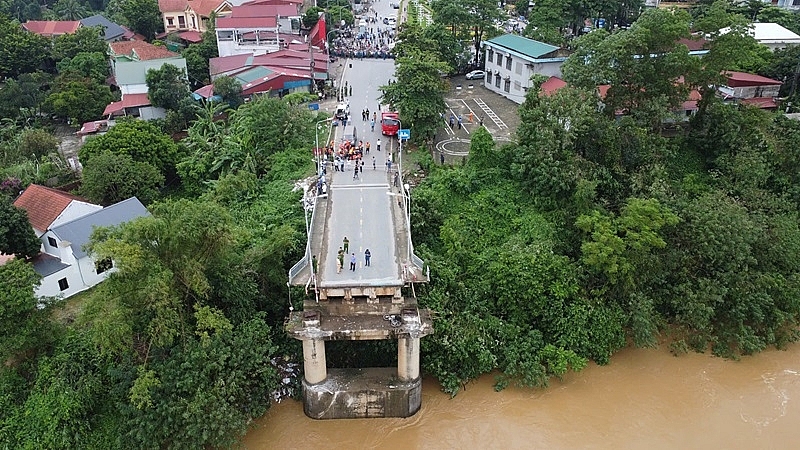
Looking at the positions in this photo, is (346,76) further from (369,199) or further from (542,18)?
(369,199)

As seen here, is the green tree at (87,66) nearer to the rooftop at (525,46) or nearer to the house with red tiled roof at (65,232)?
the house with red tiled roof at (65,232)

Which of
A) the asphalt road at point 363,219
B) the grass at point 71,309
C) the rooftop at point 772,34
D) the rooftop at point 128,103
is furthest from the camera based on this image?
the rooftop at point 772,34

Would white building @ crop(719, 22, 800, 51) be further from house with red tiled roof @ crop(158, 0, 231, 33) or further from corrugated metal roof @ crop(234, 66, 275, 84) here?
house with red tiled roof @ crop(158, 0, 231, 33)

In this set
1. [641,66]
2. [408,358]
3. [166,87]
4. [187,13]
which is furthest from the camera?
[187,13]

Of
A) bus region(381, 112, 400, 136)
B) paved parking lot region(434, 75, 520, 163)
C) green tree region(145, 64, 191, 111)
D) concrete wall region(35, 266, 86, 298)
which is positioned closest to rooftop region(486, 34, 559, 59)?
paved parking lot region(434, 75, 520, 163)

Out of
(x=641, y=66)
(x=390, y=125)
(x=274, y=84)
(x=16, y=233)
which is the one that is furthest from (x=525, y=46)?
(x=16, y=233)

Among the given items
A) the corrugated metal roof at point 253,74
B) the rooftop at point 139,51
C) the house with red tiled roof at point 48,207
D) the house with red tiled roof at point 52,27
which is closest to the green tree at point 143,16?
the house with red tiled roof at point 52,27

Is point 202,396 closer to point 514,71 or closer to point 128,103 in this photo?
point 514,71
